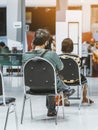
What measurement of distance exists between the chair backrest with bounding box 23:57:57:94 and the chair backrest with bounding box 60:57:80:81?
945 mm

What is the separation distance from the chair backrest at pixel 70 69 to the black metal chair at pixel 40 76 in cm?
94

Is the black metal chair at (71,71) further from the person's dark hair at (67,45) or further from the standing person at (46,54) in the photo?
the standing person at (46,54)

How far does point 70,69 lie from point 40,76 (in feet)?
3.36

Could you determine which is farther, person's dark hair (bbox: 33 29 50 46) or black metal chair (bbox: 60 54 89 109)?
black metal chair (bbox: 60 54 89 109)

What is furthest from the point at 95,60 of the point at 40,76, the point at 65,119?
the point at 40,76

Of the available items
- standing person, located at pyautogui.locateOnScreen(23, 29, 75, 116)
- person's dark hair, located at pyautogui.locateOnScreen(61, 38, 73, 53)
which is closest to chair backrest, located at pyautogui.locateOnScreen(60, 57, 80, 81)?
person's dark hair, located at pyautogui.locateOnScreen(61, 38, 73, 53)

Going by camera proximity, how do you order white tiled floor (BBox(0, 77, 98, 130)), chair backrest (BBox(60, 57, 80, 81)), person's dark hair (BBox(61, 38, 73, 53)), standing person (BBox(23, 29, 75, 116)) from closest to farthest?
white tiled floor (BBox(0, 77, 98, 130)) < standing person (BBox(23, 29, 75, 116)) < chair backrest (BBox(60, 57, 80, 81)) < person's dark hair (BBox(61, 38, 73, 53))

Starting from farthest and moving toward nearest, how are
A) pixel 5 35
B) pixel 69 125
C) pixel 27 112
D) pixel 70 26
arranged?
pixel 5 35 → pixel 70 26 → pixel 27 112 → pixel 69 125

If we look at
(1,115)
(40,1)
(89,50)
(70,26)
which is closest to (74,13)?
(70,26)

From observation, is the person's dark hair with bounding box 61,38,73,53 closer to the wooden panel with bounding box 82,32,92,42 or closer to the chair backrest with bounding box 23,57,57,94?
the chair backrest with bounding box 23,57,57,94

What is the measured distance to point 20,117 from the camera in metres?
5.06

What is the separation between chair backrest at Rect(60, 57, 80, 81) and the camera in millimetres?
5512

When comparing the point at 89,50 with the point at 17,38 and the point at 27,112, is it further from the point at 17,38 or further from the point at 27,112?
the point at 27,112

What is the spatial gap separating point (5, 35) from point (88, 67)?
115 inches
